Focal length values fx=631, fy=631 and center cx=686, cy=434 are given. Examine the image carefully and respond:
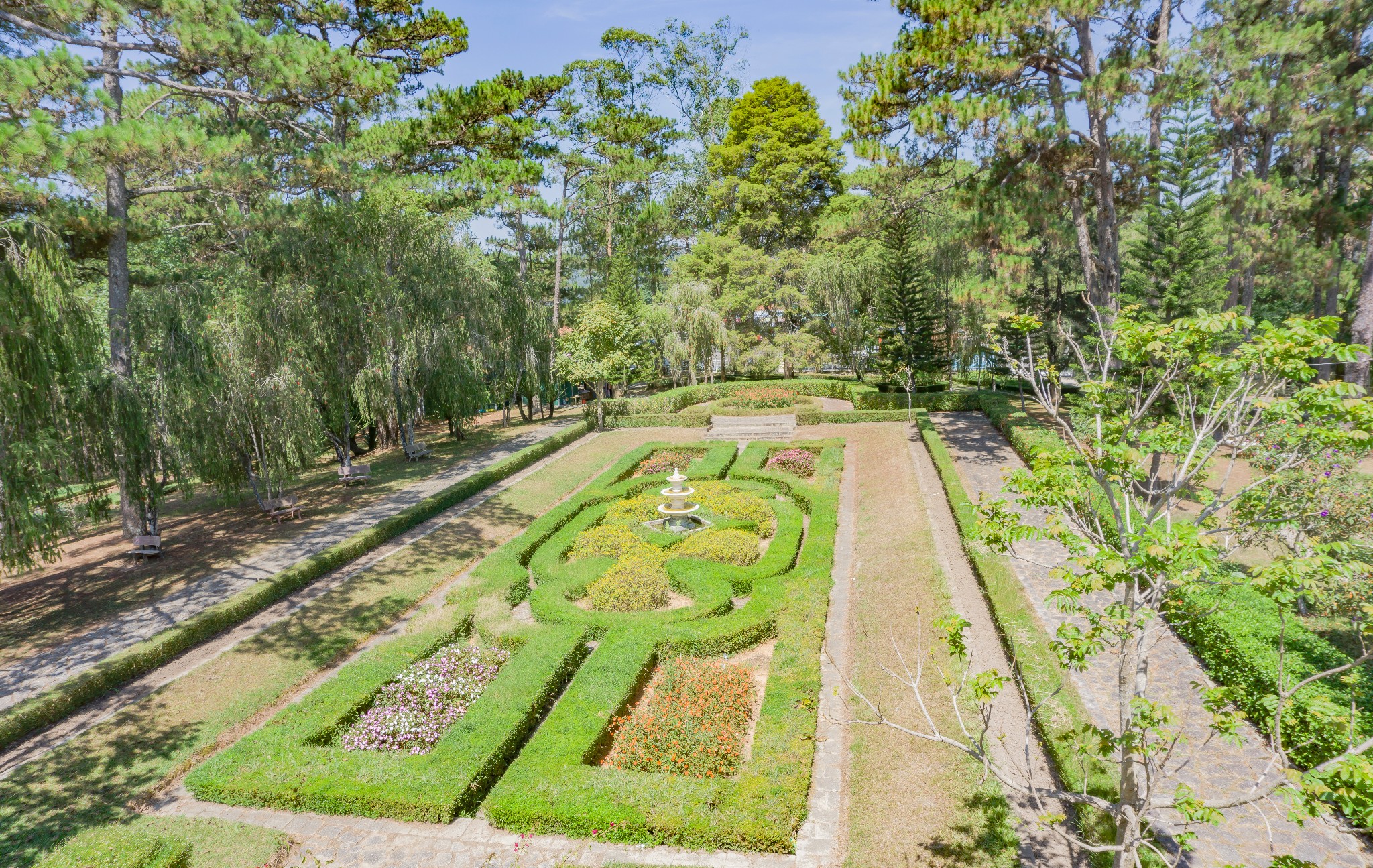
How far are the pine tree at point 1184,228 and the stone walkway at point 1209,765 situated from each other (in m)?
14.2

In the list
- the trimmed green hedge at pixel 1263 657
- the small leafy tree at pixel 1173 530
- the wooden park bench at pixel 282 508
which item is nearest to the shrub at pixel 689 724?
the small leafy tree at pixel 1173 530

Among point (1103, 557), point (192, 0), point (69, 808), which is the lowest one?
point (69, 808)

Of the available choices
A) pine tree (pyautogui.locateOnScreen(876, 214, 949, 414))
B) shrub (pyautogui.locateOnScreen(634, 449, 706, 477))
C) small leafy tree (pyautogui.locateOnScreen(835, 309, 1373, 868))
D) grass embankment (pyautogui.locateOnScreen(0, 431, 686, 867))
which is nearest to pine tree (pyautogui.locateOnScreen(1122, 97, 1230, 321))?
pine tree (pyautogui.locateOnScreen(876, 214, 949, 414))

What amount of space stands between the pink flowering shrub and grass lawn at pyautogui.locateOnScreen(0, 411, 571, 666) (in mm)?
7533

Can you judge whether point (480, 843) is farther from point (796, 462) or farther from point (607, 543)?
point (796, 462)

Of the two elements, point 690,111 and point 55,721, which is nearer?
point 55,721

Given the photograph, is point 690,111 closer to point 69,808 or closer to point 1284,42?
point 1284,42

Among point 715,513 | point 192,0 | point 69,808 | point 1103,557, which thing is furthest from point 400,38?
point 1103,557

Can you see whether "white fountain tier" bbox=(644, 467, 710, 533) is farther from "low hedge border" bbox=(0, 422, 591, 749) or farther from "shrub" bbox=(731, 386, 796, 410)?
"shrub" bbox=(731, 386, 796, 410)

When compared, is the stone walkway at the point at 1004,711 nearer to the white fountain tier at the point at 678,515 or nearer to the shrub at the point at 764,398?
the white fountain tier at the point at 678,515

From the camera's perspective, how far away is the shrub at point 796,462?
2058cm

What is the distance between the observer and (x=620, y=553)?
14.6 m

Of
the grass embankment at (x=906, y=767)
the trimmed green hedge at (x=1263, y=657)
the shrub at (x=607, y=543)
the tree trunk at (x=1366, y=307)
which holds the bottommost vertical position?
the grass embankment at (x=906, y=767)

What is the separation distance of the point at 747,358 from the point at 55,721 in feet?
107
